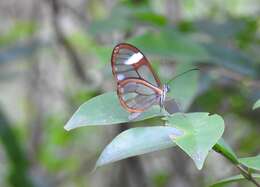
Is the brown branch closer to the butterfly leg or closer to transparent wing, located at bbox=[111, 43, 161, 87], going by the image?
transparent wing, located at bbox=[111, 43, 161, 87]

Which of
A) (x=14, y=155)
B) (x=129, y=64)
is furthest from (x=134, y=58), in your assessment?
(x=14, y=155)

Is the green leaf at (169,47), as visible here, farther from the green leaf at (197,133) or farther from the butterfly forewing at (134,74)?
the green leaf at (197,133)

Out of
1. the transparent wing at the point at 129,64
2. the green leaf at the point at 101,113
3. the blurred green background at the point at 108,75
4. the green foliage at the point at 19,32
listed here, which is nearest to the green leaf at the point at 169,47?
the blurred green background at the point at 108,75

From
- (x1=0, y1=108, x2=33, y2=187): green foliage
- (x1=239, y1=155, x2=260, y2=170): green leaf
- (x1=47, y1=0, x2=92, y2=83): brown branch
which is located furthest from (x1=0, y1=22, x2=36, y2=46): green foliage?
(x1=239, y1=155, x2=260, y2=170): green leaf

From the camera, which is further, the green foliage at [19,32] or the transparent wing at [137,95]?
the green foliage at [19,32]

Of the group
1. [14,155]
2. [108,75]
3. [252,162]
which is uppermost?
[252,162]

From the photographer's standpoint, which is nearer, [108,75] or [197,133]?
[197,133]

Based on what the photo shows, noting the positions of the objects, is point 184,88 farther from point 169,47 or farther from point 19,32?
point 19,32

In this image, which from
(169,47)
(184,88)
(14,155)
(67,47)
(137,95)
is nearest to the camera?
(137,95)
